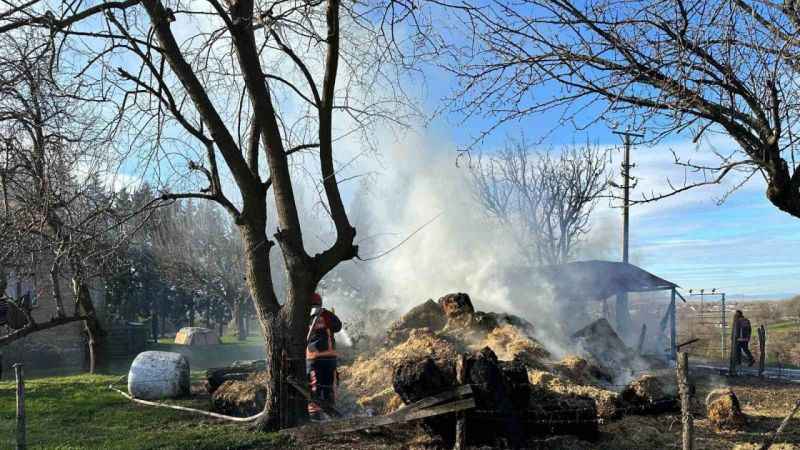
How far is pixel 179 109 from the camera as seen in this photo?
8805 millimetres

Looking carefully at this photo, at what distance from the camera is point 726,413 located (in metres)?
8.82

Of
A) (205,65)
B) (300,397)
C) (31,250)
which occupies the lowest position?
(300,397)

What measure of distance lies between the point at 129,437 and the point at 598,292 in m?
16.2

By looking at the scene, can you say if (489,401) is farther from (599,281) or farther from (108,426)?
(599,281)

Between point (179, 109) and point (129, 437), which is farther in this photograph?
point (179, 109)

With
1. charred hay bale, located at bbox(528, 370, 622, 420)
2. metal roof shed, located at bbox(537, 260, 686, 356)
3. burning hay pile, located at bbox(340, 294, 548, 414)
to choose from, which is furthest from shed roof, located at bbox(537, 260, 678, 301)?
charred hay bale, located at bbox(528, 370, 622, 420)

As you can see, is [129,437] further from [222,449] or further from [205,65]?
[205,65]

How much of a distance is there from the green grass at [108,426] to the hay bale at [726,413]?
583 cm

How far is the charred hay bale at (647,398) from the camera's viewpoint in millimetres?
9258

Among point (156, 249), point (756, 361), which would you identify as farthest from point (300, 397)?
point (156, 249)

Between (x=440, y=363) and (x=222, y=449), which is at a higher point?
(x=440, y=363)

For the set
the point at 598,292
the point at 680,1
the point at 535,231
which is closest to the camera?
the point at 680,1

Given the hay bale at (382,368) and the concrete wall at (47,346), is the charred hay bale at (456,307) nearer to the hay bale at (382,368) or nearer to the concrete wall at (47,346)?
the hay bale at (382,368)

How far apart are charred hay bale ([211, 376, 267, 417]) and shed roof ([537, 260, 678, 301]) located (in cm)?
1365
